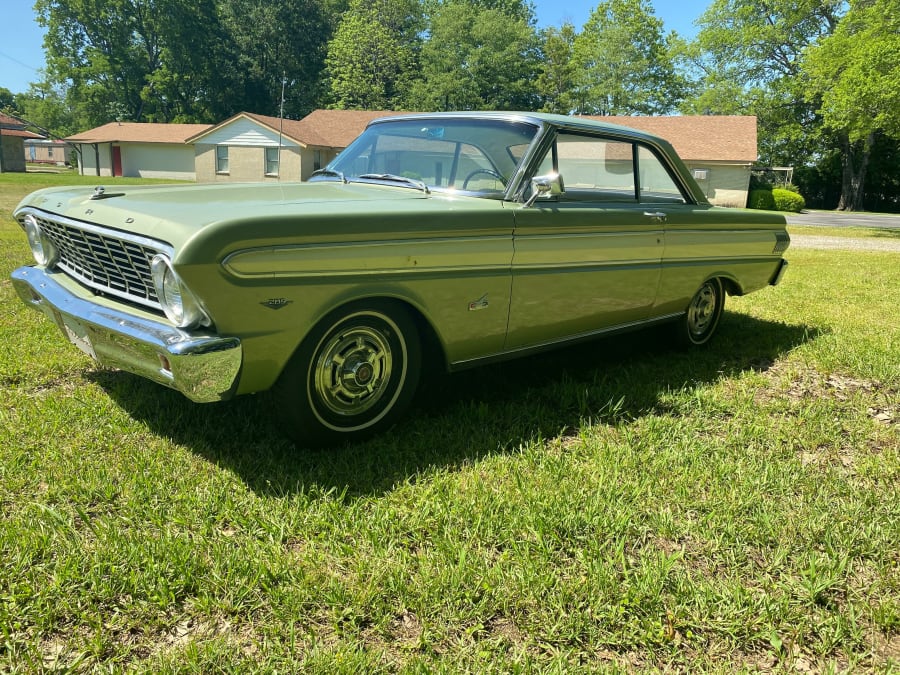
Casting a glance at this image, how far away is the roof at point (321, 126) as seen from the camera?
36219 mm

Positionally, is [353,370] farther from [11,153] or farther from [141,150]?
[11,153]

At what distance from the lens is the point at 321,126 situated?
3912 centimetres

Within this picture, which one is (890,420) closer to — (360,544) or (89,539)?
(360,544)

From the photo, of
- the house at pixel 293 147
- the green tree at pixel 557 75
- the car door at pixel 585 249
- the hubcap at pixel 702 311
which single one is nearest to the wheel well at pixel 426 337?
the car door at pixel 585 249

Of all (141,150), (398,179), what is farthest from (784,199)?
(141,150)

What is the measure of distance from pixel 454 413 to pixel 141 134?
48063 mm

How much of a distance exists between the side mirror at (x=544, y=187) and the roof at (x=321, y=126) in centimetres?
3267

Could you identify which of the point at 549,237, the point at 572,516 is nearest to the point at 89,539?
the point at 572,516

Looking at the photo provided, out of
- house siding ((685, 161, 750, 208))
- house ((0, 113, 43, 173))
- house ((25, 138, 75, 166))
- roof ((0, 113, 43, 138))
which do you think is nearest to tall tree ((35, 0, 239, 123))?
roof ((0, 113, 43, 138))

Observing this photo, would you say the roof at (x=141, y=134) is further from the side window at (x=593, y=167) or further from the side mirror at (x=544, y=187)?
the side mirror at (x=544, y=187)

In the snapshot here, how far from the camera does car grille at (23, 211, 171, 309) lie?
2867 mm

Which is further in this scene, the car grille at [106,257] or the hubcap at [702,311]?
the hubcap at [702,311]

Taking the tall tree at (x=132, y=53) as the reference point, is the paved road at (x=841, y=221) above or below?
below

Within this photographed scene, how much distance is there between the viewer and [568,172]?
4047mm
